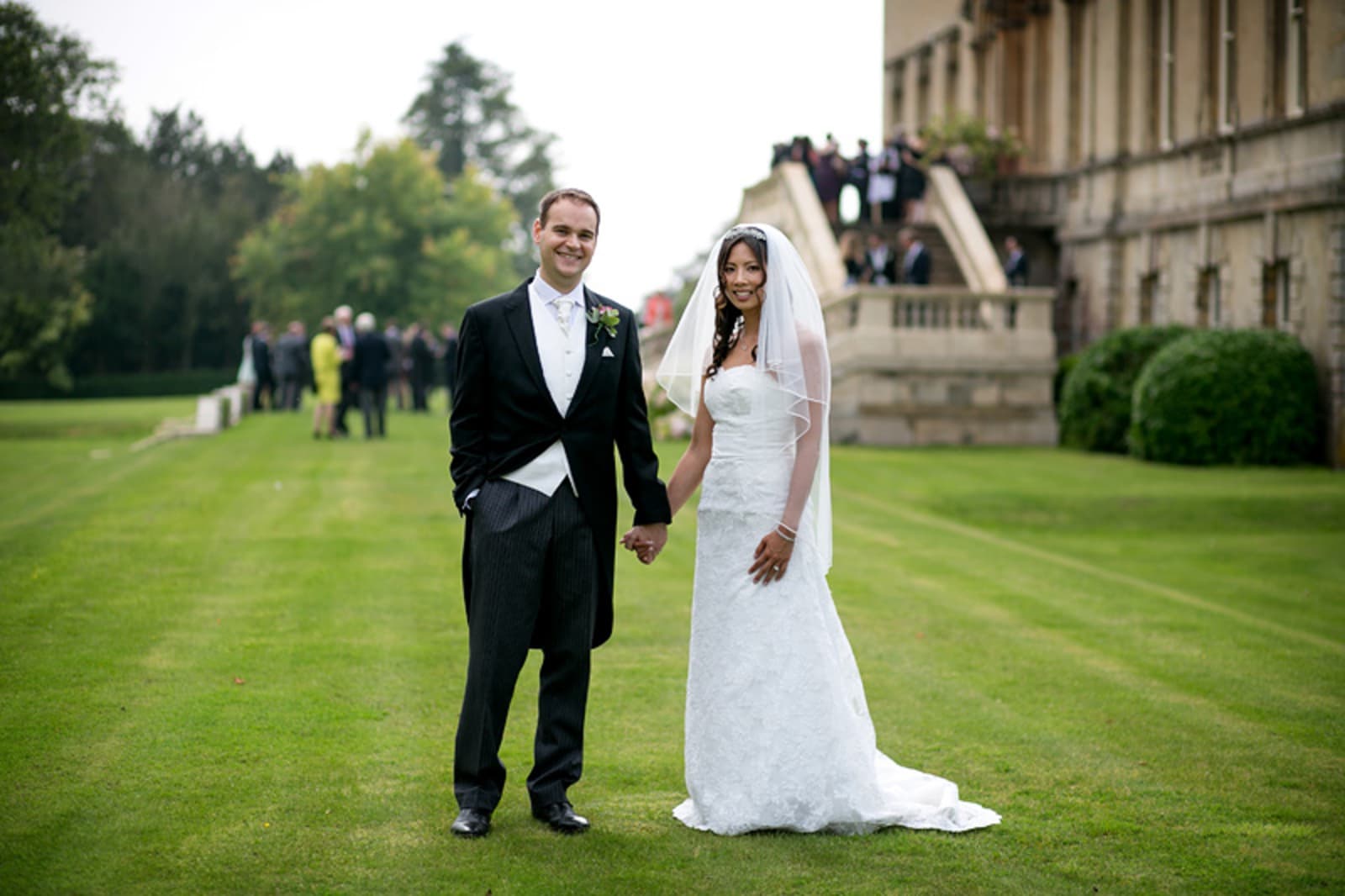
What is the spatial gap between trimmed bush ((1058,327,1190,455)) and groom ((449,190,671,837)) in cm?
2143

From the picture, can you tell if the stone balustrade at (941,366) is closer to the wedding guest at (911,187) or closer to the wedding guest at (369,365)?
the wedding guest at (911,187)

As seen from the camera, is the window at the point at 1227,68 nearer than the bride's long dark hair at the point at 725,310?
No

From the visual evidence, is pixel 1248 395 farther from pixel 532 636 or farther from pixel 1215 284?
pixel 532 636

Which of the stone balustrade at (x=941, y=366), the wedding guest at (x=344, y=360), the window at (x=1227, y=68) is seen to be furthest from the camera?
the wedding guest at (x=344, y=360)

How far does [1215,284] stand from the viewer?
27891mm

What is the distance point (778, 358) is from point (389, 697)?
3412 mm

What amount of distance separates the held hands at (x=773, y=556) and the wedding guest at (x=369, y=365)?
21.3 metres

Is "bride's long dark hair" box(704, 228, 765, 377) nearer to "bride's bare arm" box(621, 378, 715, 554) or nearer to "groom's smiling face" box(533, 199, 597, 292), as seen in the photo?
"bride's bare arm" box(621, 378, 715, 554)

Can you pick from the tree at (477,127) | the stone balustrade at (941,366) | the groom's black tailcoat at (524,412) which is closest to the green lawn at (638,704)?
the groom's black tailcoat at (524,412)

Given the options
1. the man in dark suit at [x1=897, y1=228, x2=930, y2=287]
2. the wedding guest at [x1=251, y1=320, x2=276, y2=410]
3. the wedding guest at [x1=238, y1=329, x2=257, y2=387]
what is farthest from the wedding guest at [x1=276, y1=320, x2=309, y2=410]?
the man in dark suit at [x1=897, y1=228, x2=930, y2=287]

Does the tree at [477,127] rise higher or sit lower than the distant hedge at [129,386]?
higher

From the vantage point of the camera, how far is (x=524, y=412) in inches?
235

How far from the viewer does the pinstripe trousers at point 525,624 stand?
19.5 ft

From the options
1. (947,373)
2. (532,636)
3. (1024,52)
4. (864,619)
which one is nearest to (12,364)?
(947,373)
